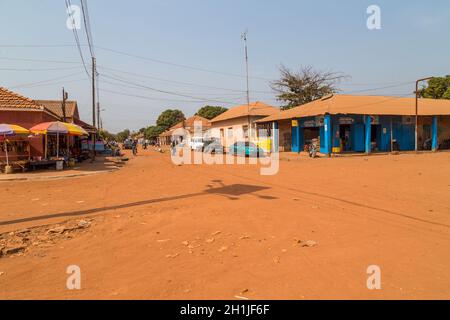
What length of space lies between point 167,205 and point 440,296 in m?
5.93

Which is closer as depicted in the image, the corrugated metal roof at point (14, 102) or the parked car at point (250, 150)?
the corrugated metal roof at point (14, 102)

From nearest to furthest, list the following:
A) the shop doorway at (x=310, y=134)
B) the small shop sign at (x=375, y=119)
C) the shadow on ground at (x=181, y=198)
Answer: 1. the shadow on ground at (x=181, y=198)
2. the small shop sign at (x=375, y=119)
3. the shop doorway at (x=310, y=134)

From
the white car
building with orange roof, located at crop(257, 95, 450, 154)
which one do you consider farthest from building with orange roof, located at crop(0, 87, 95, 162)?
building with orange roof, located at crop(257, 95, 450, 154)

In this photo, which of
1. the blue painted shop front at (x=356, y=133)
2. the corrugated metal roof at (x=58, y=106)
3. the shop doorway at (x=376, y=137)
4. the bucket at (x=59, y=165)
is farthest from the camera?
the corrugated metal roof at (x=58, y=106)

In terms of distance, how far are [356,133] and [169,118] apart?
72.4 m

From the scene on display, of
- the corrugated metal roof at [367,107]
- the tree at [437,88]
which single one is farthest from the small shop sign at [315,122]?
the tree at [437,88]


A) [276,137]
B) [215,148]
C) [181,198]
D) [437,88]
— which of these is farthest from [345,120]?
[437,88]

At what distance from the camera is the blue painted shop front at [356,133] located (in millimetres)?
26453

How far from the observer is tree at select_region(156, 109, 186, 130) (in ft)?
309

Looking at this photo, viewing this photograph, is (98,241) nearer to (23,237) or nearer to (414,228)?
(23,237)

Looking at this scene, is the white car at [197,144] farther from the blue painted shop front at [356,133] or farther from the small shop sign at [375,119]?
the small shop sign at [375,119]

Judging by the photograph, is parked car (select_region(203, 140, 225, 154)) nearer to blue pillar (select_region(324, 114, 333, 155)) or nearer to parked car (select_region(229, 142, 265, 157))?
parked car (select_region(229, 142, 265, 157))

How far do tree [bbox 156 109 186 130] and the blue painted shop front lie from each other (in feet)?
223

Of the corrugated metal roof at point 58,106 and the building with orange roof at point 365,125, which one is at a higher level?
the corrugated metal roof at point 58,106
